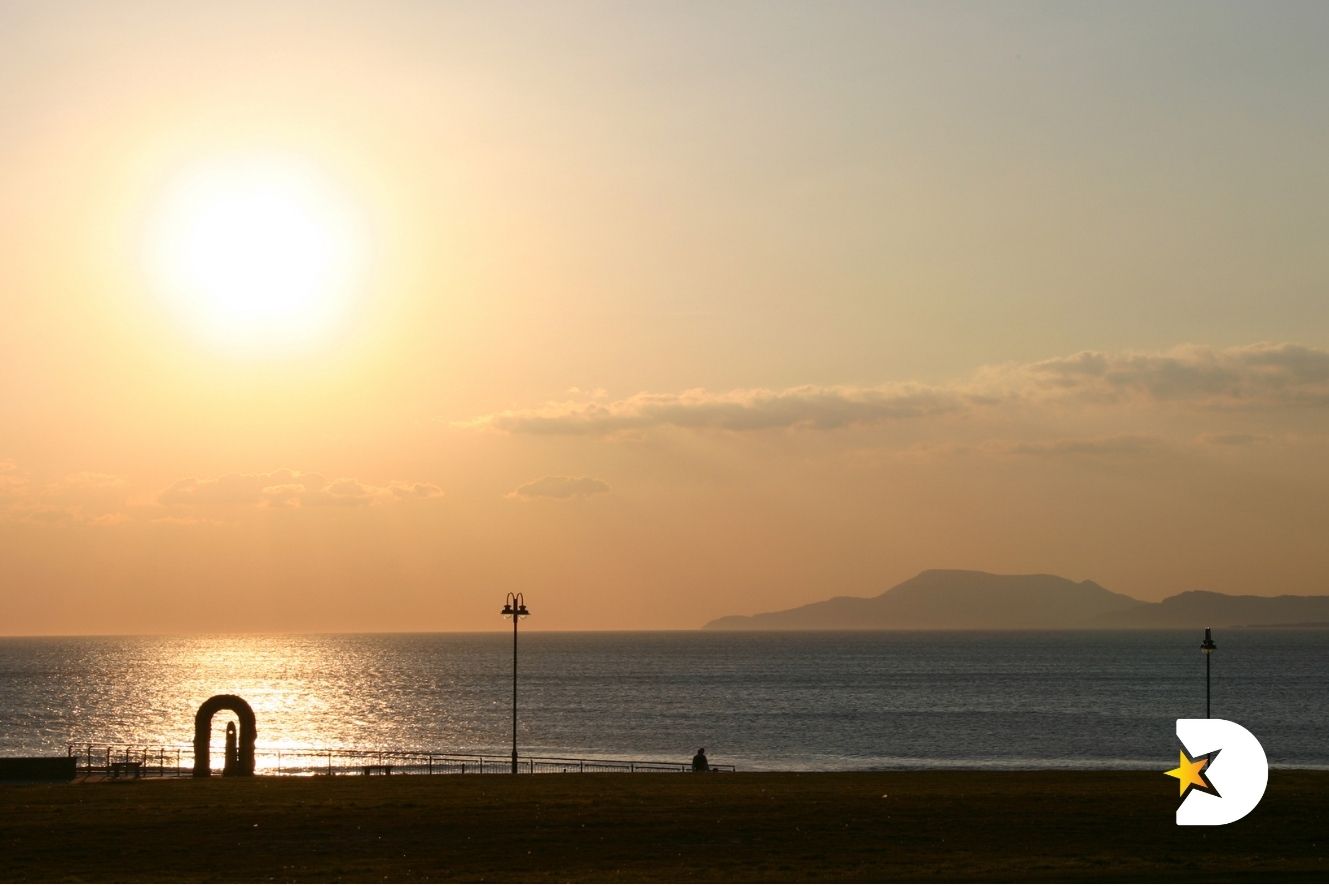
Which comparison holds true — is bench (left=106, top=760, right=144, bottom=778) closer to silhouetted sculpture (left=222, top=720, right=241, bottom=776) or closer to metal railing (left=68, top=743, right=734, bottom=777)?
metal railing (left=68, top=743, right=734, bottom=777)

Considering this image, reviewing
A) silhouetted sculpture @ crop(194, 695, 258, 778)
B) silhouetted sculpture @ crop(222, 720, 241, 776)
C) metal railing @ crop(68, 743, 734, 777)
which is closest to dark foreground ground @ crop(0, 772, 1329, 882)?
silhouetted sculpture @ crop(194, 695, 258, 778)

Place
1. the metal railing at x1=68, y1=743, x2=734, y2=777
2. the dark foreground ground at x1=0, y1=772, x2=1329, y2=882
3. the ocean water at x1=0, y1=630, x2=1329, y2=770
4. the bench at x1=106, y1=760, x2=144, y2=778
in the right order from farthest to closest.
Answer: the ocean water at x1=0, y1=630, x2=1329, y2=770, the metal railing at x1=68, y1=743, x2=734, y2=777, the bench at x1=106, y1=760, x2=144, y2=778, the dark foreground ground at x1=0, y1=772, x2=1329, y2=882

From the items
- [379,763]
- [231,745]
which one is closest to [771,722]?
[379,763]

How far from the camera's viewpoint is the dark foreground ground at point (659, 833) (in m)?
24.3

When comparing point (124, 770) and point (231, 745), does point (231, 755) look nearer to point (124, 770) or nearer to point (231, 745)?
point (231, 745)

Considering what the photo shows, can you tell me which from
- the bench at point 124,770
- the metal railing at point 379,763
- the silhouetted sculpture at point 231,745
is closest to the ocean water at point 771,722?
the metal railing at point 379,763

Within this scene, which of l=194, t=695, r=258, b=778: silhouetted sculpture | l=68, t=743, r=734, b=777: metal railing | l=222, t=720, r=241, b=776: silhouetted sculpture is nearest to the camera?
l=194, t=695, r=258, b=778: silhouetted sculpture

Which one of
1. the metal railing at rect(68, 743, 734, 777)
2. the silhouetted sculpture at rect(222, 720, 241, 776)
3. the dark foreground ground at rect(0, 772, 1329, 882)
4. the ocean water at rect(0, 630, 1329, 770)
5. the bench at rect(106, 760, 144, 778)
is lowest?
the ocean water at rect(0, 630, 1329, 770)

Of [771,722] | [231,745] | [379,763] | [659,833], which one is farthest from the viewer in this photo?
[771,722]

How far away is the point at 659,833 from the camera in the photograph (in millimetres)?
28609

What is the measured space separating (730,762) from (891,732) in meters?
28.1

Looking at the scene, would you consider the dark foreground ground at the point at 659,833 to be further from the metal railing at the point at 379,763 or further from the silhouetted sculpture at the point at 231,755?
the metal railing at the point at 379,763

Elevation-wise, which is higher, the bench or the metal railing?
the bench

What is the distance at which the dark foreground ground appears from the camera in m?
24.3
